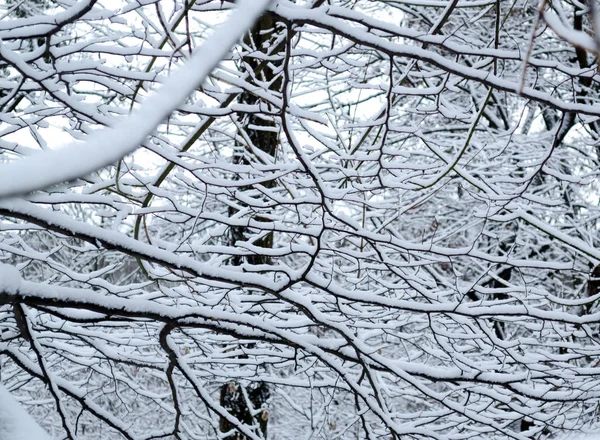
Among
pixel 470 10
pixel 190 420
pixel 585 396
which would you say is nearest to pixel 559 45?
pixel 470 10

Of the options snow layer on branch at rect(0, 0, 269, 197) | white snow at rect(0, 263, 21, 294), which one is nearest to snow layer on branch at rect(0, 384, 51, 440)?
snow layer on branch at rect(0, 0, 269, 197)

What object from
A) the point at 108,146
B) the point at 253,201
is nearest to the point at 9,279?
the point at 253,201

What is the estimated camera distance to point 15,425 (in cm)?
103

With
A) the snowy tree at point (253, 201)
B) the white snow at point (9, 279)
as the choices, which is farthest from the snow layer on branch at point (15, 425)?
the white snow at point (9, 279)

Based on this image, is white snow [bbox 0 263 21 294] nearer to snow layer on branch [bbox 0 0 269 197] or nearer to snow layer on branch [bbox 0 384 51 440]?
snow layer on branch [bbox 0 384 51 440]

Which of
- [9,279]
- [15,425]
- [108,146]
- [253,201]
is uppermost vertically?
[253,201]

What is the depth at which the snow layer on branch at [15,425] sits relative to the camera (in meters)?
1.01

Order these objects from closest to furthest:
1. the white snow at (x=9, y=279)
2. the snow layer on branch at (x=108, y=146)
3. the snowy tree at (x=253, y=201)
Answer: the snow layer on branch at (x=108, y=146) < the snowy tree at (x=253, y=201) < the white snow at (x=9, y=279)

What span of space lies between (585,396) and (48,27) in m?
3.16

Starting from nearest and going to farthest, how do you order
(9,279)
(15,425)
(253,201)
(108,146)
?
(108,146), (15,425), (9,279), (253,201)

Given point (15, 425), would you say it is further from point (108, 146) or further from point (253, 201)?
point (253, 201)

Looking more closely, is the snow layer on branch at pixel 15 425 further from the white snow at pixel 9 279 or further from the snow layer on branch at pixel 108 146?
the white snow at pixel 9 279

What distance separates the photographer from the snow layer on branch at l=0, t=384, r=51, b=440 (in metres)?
1.01

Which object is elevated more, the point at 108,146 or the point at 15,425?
the point at 108,146
